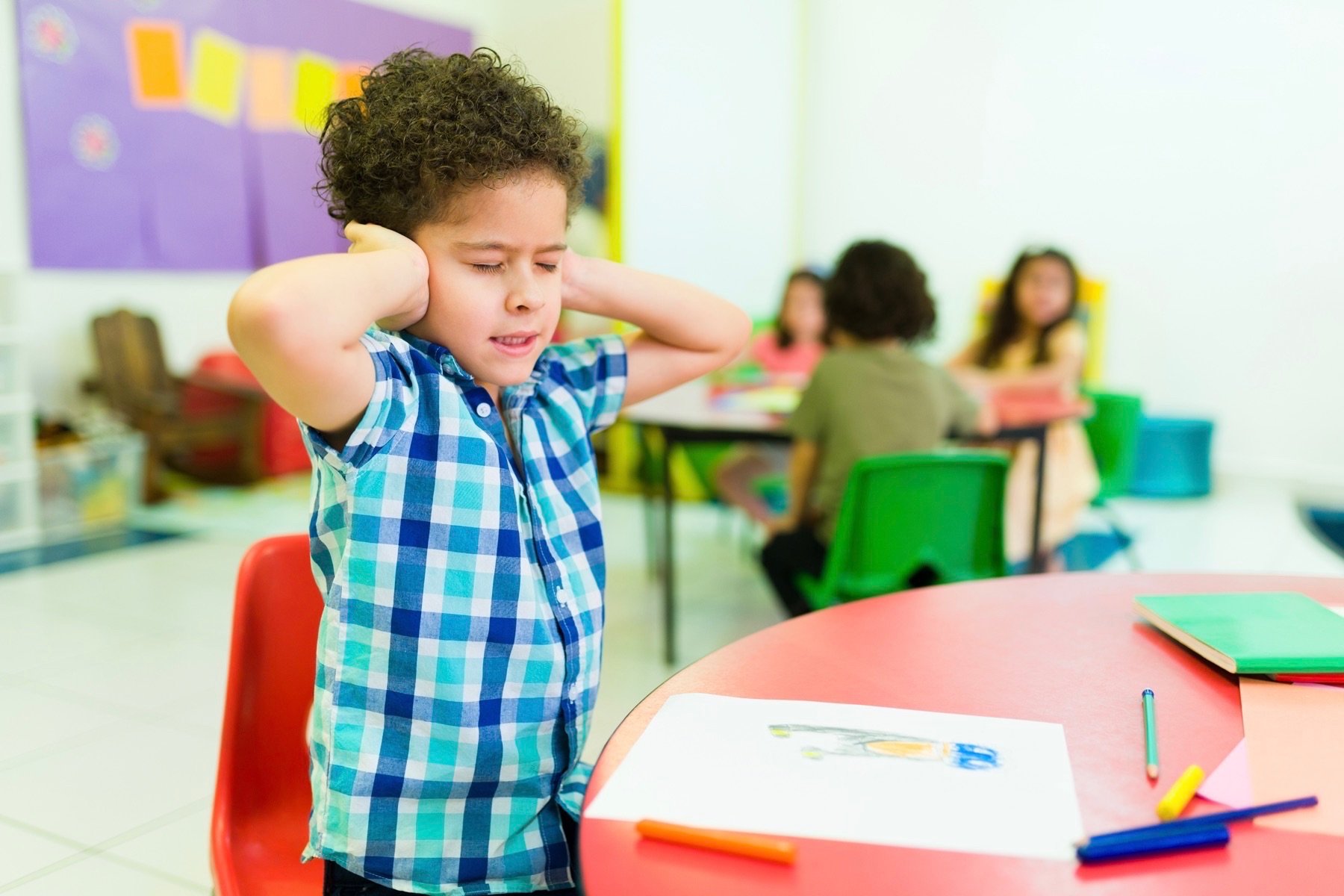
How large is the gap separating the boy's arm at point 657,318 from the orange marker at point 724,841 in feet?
1.91

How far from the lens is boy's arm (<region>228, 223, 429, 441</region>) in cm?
77

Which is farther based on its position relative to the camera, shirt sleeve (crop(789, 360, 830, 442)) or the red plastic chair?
shirt sleeve (crop(789, 360, 830, 442))

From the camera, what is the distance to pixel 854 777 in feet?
2.35

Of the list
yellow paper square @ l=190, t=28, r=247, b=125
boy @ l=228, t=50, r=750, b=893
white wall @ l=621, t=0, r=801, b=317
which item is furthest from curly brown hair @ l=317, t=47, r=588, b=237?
yellow paper square @ l=190, t=28, r=247, b=125

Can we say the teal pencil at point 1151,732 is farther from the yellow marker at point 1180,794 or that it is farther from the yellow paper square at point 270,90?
the yellow paper square at point 270,90

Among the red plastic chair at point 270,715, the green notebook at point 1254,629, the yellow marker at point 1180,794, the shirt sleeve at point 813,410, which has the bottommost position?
the red plastic chair at point 270,715

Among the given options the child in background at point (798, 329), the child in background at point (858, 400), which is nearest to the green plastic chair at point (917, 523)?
the child in background at point (858, 400)

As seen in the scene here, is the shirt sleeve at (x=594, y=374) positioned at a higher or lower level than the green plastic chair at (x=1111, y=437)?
higher

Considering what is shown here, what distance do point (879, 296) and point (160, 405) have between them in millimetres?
3271

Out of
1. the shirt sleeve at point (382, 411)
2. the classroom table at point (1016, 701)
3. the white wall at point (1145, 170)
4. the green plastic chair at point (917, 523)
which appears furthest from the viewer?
the white wall at point (1145, 170)

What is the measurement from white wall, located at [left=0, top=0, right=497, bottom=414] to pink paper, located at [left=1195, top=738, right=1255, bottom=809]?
4.21 meters

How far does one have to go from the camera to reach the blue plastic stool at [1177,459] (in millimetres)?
4898

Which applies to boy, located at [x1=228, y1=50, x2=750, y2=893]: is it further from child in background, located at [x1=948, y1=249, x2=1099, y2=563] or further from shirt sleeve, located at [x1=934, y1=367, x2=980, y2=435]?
child in background, located at [x1=948, y1=249, x2=1099, y2=563]

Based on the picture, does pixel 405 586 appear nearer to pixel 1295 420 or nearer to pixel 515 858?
pixel 515 858
